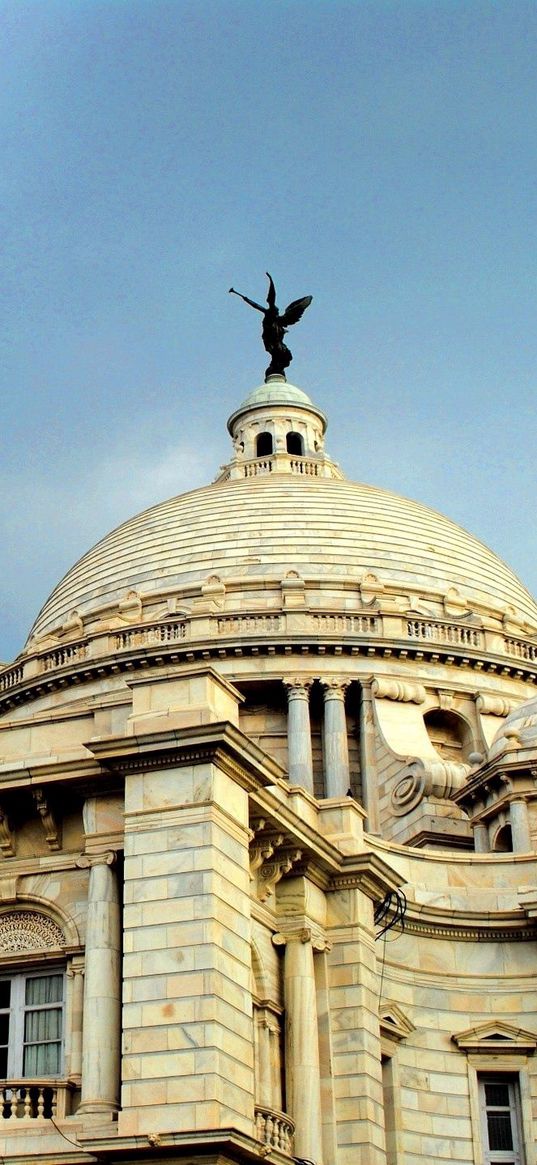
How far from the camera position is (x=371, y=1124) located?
2750cm

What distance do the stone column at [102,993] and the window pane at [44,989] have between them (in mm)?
974

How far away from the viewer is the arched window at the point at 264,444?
213 feet

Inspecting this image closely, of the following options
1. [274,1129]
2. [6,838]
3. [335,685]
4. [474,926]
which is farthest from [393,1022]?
[335,685]

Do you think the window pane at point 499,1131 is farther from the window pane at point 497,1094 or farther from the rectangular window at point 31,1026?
the rectangular window at point 31,1026

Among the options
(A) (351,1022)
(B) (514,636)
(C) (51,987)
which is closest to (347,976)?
(A) (351,1022)

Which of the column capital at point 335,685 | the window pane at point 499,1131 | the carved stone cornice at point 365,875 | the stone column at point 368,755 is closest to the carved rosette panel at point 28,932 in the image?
the carved stone cornice at point 365,875

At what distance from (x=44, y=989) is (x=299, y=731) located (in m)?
22.9

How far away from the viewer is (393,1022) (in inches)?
1211

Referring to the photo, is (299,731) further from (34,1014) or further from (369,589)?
(34,1014)

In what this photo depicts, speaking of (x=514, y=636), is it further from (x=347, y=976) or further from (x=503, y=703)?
(x=347, y=976)

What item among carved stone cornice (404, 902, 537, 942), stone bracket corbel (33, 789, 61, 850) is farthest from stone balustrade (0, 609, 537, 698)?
stone bracket corbel (33, 789, 61, 850)

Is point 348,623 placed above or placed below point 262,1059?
above

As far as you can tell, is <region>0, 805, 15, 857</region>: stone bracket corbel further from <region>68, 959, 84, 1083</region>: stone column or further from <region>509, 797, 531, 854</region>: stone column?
<region>509, 797, 531, 854</region>: stone column

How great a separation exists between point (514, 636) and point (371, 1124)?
89.8ft
